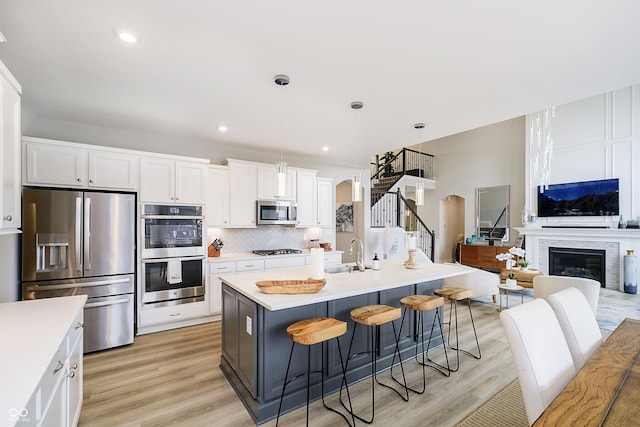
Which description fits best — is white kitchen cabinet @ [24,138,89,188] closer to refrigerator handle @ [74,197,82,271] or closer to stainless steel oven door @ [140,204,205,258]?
refrigerator handle @ [74,197,82,271]

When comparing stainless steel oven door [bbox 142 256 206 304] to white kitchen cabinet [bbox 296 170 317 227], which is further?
white kitchen cabinet [bbox 296 170 317 227]

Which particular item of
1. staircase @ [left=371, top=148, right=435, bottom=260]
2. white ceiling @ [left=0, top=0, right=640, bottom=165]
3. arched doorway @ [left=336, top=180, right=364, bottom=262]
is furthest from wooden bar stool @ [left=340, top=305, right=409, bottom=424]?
staircase @ [left=371, top=148, right=435, bottom=260]

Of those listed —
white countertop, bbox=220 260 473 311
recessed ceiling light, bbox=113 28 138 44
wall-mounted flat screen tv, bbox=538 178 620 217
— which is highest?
recessed ceiling light, bbox=113 28 138 44

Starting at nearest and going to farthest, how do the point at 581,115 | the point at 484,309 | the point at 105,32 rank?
the point at 105,32 → the point at 484,309 → the point at 581,115

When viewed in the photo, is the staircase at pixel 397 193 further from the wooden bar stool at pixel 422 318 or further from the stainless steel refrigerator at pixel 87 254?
the stainless steel refrigerator at pixel 87 254

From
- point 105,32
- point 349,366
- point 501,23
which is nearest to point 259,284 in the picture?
point 349,366

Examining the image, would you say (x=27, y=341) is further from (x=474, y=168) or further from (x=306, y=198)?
(x=474, y=168)

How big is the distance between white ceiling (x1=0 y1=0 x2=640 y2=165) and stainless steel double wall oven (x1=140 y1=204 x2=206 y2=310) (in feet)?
4.14

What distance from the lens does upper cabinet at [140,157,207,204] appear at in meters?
3.89

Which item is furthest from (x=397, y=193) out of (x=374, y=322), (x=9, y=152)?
(x=9, y=152)

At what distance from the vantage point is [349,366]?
266cm

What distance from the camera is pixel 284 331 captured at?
2.31m

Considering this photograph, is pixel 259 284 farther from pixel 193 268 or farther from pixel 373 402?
pixel 193 268

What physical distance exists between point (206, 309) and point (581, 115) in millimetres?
8664
